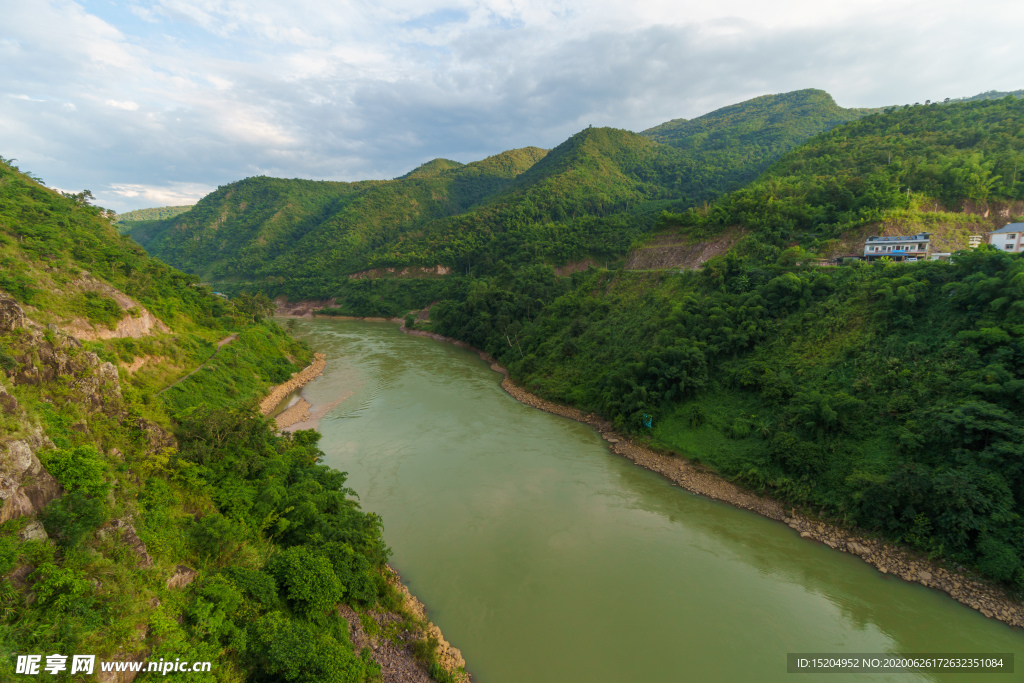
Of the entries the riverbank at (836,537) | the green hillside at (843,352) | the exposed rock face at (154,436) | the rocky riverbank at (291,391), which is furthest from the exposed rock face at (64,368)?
the green hillside at (843,352)

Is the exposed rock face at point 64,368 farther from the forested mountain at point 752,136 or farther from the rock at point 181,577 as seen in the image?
the forested mountain at point 752,136

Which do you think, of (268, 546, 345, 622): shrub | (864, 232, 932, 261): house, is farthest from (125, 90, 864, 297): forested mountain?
(268, 546, 345, 622): shrub

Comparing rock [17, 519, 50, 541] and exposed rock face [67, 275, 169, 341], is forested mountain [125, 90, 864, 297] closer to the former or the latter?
exposed rock face [67, 275, 169, 341]

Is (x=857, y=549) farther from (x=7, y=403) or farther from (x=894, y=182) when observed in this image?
(x=894, y=182)

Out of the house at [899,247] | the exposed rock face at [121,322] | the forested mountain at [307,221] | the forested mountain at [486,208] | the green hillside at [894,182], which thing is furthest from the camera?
the forested mountain at [307,221]

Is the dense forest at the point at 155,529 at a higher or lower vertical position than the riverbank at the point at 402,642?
higher

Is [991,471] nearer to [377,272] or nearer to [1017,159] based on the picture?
[1017,159]
